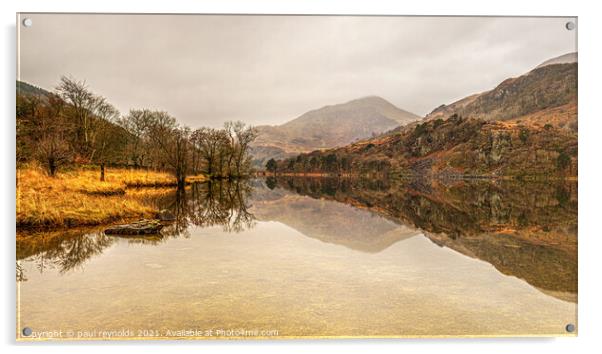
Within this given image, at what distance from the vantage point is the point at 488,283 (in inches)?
228

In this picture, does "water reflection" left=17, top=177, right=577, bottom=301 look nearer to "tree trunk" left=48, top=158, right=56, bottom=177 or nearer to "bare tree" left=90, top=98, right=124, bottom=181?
"tree trunk" left=48, top=158, right=56, bottom=177

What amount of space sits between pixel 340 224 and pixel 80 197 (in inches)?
266

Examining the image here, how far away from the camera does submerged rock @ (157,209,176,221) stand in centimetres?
999

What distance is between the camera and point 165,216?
10.1 m

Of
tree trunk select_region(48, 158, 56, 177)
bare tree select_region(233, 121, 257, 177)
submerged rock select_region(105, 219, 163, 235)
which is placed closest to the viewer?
tree trunk select_region(48, 158, 56, 177)

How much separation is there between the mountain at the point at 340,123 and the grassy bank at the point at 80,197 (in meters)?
3.84

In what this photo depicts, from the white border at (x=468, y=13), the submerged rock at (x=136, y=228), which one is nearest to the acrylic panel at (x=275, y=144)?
the submerged rock at (x=136, y=228)

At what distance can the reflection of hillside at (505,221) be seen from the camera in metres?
6.41

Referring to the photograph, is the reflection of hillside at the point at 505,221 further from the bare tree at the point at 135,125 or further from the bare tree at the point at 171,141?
the bare tree at the point at 135,125

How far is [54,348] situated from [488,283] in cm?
653

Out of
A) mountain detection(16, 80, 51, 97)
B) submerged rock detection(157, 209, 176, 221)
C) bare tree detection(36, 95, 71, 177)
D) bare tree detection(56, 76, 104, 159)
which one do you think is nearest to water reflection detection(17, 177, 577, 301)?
submerged rock detection(157, 209, 176, 221)

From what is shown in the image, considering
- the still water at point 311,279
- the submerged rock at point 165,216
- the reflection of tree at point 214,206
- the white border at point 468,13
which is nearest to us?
the still water at point 311,279

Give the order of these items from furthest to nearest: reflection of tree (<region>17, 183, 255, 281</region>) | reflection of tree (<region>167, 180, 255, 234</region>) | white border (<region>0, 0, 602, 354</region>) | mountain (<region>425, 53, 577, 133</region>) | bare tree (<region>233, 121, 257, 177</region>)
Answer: reflection of tree (<region>167, 180, 255, 234</region>) → bare tree (<region>233, 121, 257, 177</region>) → mountain (<region>425, 53, 577, 133</region>) → reflection of tree (<region>17, 183, 255, 281</region>) → white border (<region>0, 0, 602, 354</region>)
